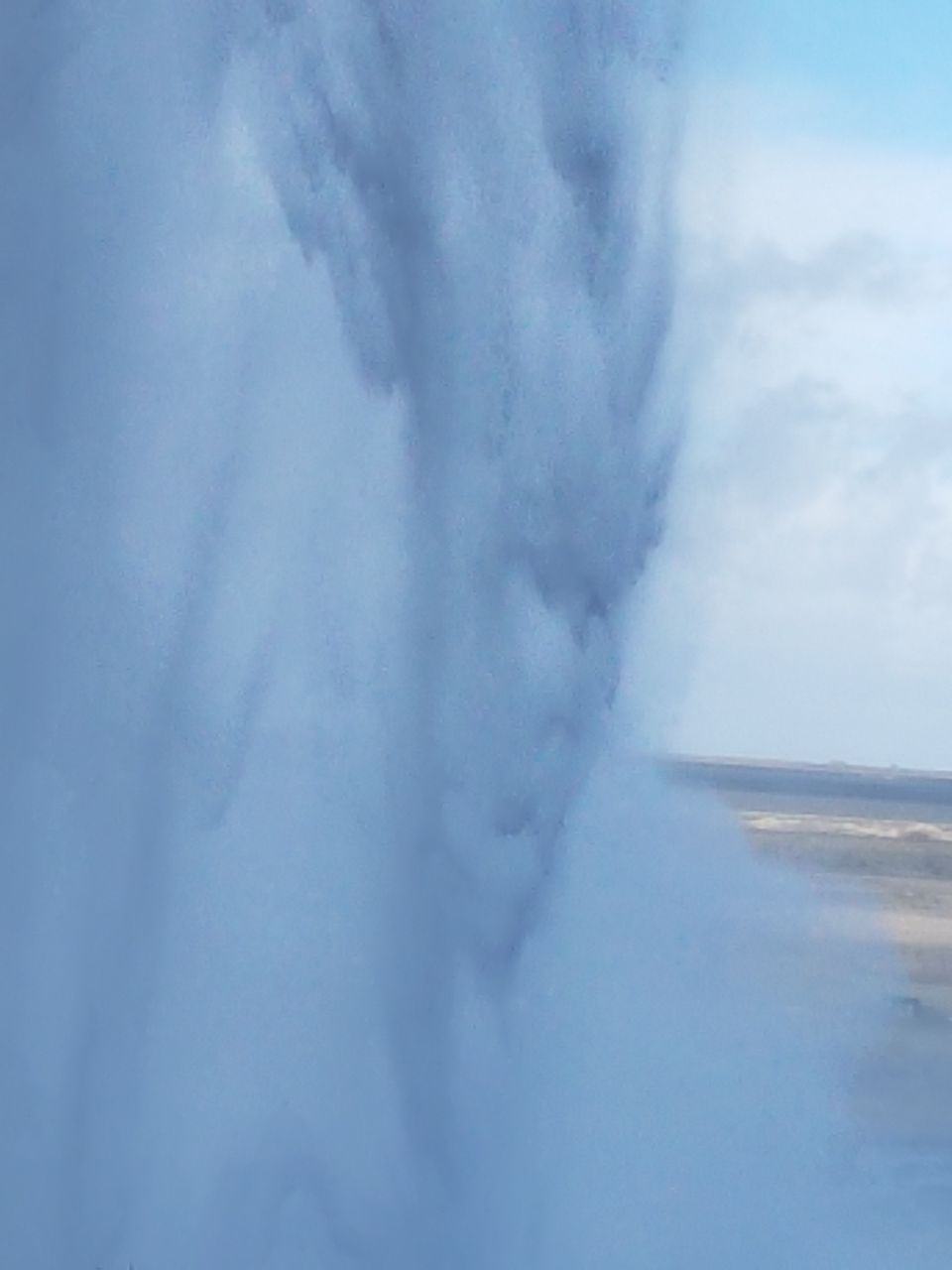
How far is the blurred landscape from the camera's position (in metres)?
22.9

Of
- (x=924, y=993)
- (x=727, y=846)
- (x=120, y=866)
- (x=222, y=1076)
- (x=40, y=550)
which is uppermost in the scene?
(x=40, y=550)

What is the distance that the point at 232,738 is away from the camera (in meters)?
14.7

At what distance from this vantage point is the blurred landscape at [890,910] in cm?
2291

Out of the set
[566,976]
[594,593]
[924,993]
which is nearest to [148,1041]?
[566,976]

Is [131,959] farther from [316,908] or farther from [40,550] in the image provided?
[40,550]

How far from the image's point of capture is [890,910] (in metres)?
44.2

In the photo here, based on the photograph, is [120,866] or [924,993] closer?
[120,866]

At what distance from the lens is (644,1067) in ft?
51.1

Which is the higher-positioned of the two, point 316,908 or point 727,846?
point 316,908

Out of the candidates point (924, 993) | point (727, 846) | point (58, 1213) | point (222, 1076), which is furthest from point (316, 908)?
point (924, 993)

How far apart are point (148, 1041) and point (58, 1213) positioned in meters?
1.19

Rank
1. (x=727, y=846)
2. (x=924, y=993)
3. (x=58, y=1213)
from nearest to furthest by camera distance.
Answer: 1. (x=58, y=1213)
2. (x=727, y=846)
3. (x=924, y=993)

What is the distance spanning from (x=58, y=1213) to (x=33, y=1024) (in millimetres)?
1145

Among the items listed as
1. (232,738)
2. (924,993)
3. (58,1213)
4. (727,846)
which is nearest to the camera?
(58,1213)
